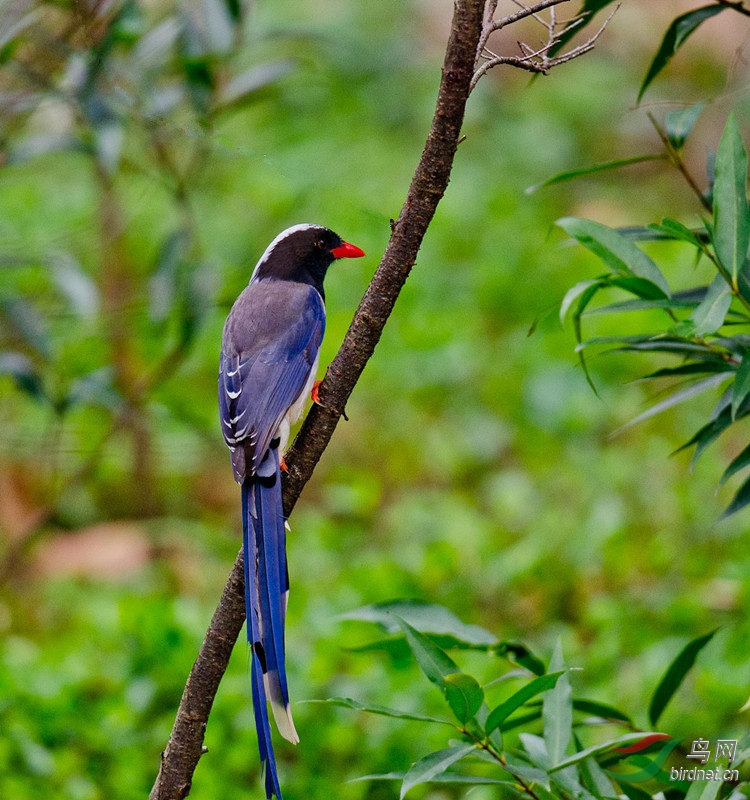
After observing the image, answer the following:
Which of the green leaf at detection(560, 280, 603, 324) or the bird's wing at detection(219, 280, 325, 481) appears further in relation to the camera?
the bird's wing at detection(219, 280, 325, 481)

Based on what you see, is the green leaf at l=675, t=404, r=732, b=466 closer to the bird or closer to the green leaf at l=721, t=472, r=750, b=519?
the green leaf at l=721, t=472, r=750, b=519

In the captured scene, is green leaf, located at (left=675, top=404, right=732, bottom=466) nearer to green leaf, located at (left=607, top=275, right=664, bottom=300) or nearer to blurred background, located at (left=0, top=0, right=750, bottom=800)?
green leaf, located at (left=607, top=275, right=664, bottom=300)

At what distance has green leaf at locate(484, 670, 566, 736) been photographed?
5.25 ft

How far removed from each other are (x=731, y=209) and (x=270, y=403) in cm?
114

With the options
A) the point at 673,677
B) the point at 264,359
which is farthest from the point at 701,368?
the point at 264,359

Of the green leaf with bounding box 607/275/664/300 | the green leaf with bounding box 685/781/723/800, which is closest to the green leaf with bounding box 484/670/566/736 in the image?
the green leaf with bounding box 685/781/723/800

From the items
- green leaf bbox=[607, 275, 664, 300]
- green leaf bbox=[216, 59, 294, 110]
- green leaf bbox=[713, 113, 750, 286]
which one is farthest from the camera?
green leaf bbox=[216, 59, 294, 110]

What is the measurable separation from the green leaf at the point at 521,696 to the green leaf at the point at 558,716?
7.1 inches

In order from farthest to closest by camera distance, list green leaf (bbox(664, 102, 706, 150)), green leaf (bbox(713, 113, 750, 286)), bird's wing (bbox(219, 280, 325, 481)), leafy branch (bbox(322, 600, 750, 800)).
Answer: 1. bird's wing (bbox(219, 280, 325, 481))
2. green leaf (bbox(664, 102, 706, 150))
3. green leaf (bbox(713, 113, 750, 286))
4. leafy branch (bbox(322, 600, 750, 800))

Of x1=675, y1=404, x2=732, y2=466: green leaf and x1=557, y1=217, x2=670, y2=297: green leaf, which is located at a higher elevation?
x1=557, y1=217, x2=670, y2=297: green leaf

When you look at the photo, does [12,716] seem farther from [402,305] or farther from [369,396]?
[402,305]

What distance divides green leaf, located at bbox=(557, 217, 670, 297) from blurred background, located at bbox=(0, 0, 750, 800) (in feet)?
0.52

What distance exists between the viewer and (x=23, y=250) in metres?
3.74

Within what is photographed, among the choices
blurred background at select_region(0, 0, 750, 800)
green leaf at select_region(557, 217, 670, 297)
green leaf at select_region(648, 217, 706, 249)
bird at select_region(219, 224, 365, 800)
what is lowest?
blurred background at select_region(0, 0, 750, 800)
